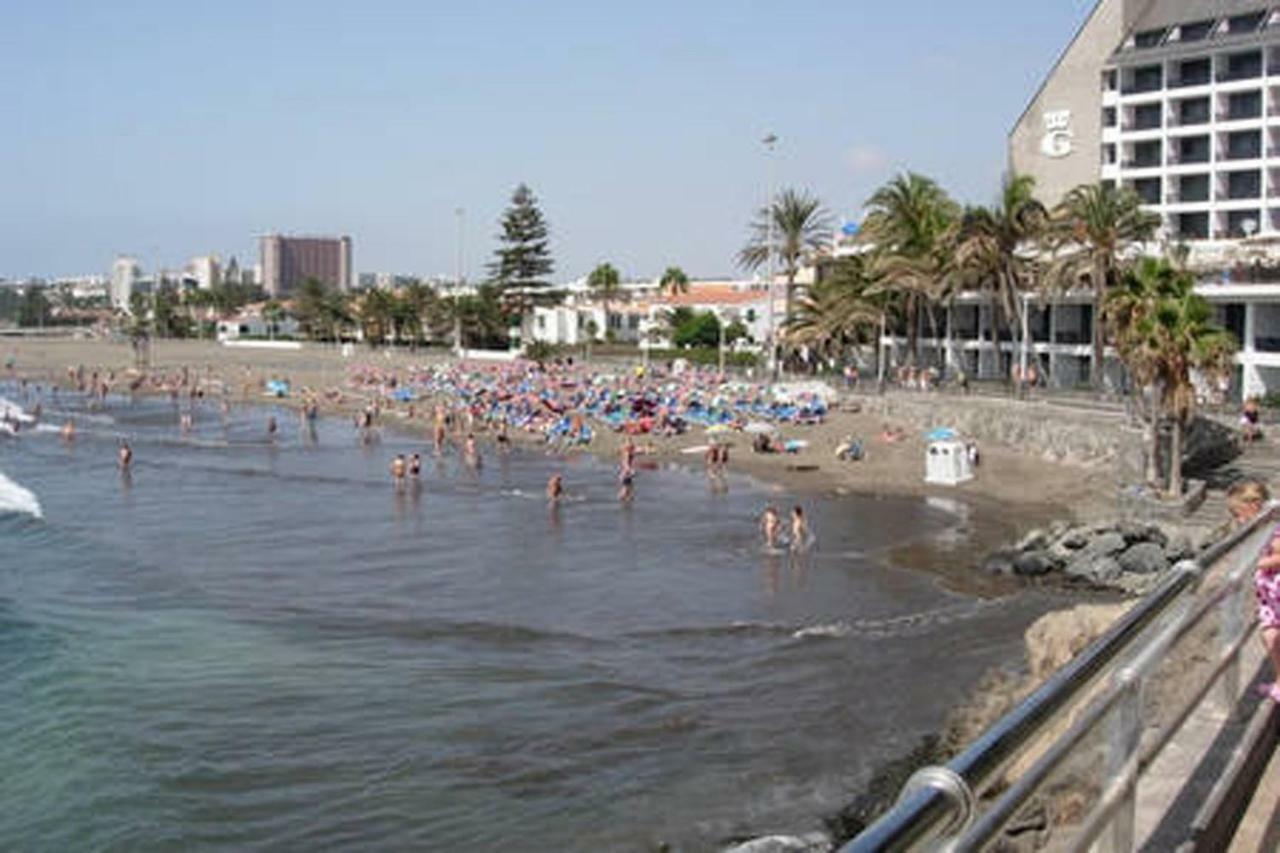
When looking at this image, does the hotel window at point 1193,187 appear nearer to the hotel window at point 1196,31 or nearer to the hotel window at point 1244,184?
the hotel window at point 1244,184

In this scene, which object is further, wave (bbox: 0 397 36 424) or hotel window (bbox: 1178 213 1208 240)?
hotel window (bbox: 1178 213 1208 240)

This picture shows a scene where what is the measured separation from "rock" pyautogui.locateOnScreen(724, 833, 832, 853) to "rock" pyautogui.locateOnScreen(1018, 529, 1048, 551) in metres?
16.1

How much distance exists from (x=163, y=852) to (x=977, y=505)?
87.1 ft

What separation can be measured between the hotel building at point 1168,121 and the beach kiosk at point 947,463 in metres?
15.9

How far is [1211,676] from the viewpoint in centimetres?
514

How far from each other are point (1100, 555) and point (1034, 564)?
4.24 ft

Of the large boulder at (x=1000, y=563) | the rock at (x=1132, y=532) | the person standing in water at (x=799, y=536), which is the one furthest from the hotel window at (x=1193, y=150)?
the person standing in water at (x=799, y=536)

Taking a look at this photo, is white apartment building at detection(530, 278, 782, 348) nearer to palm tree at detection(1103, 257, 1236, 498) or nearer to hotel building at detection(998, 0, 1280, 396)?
hotel building at detection(998, 0, 1280, 396)

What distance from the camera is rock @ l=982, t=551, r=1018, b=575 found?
25519mm

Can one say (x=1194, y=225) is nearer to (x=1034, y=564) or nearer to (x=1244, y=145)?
(x=1244, y=145)

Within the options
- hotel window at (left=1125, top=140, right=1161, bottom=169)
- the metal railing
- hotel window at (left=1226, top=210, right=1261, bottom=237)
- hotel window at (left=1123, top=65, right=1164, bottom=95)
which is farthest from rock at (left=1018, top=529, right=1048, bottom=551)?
hotel window at (left=1123, top=65, right=1164, bottom=95)

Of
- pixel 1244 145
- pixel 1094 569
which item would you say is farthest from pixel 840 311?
pixel 1094 569

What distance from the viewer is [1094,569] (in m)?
24.5

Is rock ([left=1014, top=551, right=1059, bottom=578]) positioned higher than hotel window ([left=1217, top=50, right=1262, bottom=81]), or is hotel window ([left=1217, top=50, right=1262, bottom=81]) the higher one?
hotel window ([left=1217, top=50, right=1262, bottom=81])
